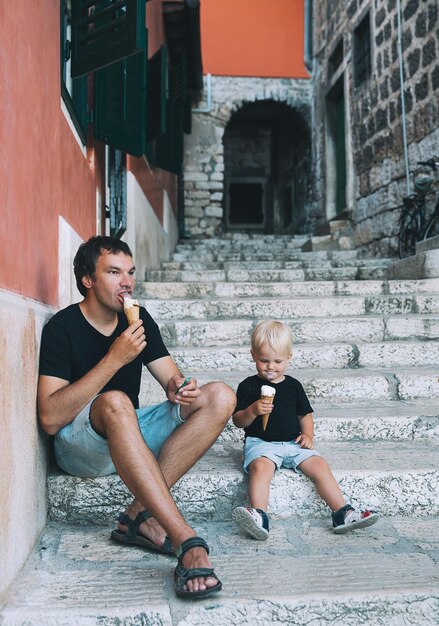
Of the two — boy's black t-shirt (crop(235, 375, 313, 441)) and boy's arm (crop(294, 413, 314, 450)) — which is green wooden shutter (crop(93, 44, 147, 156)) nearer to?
boy's black t-shirt (crop(235, 375, 313, 441))

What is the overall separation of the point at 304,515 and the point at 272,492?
6.5 inches

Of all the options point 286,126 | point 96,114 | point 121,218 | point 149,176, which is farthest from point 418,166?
point 286,126

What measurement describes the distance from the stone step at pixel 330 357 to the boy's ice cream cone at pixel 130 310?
1478mm

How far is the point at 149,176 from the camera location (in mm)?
7031

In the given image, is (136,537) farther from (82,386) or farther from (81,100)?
(81,100)

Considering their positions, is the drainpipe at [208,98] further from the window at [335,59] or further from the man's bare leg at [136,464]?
the man's bare leg at [136,464]

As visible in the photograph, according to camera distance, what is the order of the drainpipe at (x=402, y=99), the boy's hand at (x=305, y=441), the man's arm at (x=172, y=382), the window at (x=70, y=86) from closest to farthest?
the man's arm at (x=172, y=382)
the boy's hand at (x=305, y=441)
the window at (x=70, y=86)
the drainpipe at (x=402, y=99)

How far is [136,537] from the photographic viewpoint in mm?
2186

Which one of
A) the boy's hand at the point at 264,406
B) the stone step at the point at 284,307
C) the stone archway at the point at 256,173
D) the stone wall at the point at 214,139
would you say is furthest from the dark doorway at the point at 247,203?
the boy's hand at the point at 264,406

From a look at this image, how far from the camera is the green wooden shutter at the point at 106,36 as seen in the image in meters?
3.04

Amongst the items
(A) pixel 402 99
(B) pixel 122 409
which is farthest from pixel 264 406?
(A) pixel 402 99

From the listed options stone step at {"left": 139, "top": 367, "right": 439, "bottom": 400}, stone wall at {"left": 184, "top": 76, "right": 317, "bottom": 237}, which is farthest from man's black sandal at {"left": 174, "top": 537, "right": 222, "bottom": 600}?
stone wall at {"left": 184, "top": 76, "right": 317, "bottom": 237}

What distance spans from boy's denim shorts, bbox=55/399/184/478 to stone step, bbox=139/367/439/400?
83cm

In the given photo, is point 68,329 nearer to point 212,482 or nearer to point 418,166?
point 212,482
